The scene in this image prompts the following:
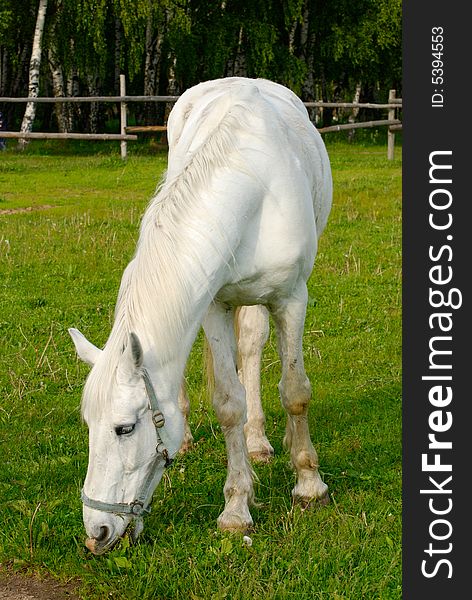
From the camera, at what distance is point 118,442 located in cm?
352

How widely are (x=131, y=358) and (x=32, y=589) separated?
1.13 m

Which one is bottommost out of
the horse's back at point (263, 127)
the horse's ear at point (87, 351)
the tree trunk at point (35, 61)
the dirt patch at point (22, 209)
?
the dirt patch at point (22, 209)

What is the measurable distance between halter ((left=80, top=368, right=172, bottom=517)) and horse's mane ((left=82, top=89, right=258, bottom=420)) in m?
0.16

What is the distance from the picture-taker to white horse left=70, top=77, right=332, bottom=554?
11.6 ft

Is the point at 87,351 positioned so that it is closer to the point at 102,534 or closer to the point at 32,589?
the point at 102,534

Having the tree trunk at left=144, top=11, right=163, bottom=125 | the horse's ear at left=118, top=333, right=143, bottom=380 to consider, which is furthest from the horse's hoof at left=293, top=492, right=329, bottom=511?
the tree trunk at left=144, top=11, right=163, bottom=125

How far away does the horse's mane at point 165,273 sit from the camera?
3.49 m

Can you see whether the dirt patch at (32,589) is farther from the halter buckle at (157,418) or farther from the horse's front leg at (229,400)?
the horse's front leg at (229,400)

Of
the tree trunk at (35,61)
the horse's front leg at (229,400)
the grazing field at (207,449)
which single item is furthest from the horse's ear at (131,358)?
the tree trunk at (35,61)

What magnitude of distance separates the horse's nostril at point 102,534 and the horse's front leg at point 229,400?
2.71 feet

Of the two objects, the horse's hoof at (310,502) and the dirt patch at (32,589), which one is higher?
the horse's hoof at (310,502)

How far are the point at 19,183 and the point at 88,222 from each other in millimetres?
5915

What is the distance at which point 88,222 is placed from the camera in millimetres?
11672

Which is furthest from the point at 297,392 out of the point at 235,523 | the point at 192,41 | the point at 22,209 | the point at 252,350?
the point at 192,41
